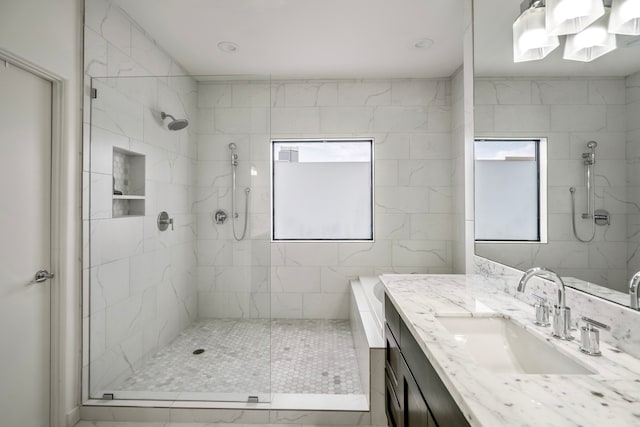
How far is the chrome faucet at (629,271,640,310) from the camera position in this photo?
0.87m

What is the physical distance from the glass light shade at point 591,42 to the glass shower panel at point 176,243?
5.55ft

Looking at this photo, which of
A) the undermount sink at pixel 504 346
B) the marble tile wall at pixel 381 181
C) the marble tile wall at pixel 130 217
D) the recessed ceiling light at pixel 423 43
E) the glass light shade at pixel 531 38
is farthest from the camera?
the marble tile wall at pixel 381 181

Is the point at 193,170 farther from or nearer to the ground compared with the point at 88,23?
nearer to the ground

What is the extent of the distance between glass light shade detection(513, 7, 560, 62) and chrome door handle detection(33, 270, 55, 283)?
8.81ft

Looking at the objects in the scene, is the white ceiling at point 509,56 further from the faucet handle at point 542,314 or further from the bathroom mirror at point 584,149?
the faucet handle at point 542,314

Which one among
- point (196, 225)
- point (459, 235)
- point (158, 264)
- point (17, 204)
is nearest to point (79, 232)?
point (17, 204)

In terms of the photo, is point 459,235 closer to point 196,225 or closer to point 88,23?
point 196,225

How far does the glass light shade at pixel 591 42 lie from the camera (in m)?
0.96

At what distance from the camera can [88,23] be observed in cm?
195

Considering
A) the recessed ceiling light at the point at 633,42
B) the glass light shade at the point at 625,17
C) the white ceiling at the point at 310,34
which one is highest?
the white ceiling at the point at 310,34

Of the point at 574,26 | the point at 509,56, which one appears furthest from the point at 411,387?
the point at 509,56

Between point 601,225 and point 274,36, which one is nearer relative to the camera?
point 601,225

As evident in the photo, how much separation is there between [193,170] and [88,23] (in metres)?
1.10

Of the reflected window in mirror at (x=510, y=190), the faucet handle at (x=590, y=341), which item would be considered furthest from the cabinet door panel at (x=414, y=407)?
the reflected window in mirror at (x=510, y=190)
